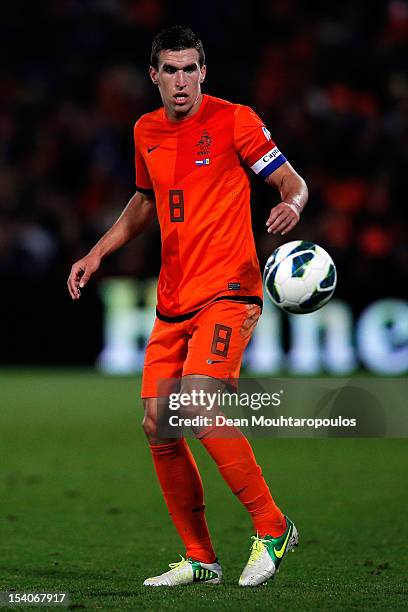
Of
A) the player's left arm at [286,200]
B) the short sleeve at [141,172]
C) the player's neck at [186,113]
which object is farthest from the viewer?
the short sleeve at [141,172]

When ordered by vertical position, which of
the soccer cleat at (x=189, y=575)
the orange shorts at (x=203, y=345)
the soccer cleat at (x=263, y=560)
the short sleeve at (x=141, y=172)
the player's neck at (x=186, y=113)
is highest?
the player's neck at (x=186, y=113)

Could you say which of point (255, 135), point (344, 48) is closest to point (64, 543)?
point (255, 135)

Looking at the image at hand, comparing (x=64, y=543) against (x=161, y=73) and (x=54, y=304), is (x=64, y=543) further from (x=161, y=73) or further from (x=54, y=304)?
(x=54, y=304)

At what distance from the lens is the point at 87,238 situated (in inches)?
555

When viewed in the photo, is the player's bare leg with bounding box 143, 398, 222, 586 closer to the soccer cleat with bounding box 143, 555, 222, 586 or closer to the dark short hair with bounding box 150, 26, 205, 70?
the soccer cleat with bounding box 143, 555, 222, 586

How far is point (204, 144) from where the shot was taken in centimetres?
451

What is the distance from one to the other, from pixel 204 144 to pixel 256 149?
0.21 metres

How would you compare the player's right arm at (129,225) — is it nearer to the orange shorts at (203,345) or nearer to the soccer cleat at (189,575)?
the orange shorts at (203,345)

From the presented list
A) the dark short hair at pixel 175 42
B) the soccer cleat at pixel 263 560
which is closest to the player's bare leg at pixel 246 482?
the soccer cleat at pixel 263 560

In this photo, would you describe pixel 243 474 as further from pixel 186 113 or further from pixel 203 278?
pixel 186 113

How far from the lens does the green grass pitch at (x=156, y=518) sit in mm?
4213

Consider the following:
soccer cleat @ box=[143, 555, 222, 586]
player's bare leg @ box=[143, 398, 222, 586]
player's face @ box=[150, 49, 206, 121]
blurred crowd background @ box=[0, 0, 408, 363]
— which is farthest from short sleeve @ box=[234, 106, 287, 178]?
blurred crowd background @ box=[0, 0, 408, 363]

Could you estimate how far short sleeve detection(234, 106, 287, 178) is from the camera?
4.43m

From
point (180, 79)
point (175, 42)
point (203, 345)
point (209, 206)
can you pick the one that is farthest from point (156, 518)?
point (175, 42)
